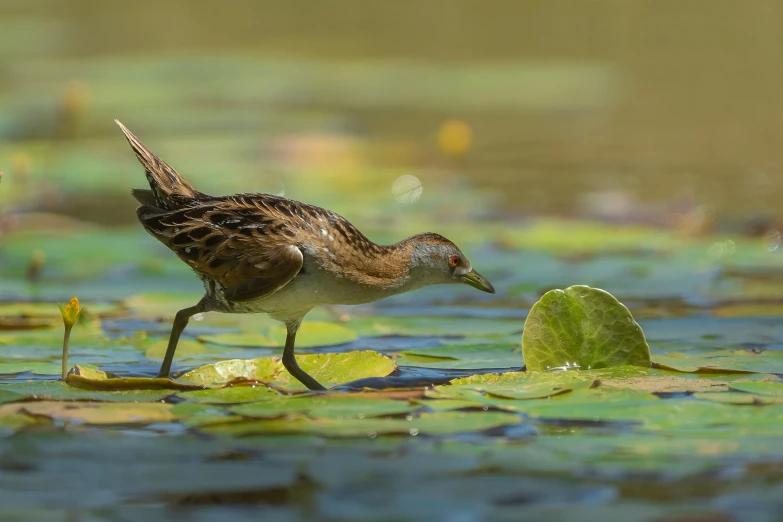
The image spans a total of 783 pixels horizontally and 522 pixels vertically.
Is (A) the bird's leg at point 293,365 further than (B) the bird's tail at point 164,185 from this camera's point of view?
No

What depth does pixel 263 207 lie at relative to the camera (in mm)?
7020

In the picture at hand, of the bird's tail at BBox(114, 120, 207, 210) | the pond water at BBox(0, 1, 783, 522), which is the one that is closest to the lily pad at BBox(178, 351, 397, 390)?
the pond water at BBox(0, 1, 783, 522)

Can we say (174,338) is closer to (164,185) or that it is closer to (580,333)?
(164,185)

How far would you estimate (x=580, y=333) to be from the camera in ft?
21.6

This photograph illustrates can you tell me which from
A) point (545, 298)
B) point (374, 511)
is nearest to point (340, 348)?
point (545, 298)

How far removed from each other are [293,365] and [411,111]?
14.8 m

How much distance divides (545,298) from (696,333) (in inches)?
75.2

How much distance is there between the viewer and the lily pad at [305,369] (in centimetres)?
652

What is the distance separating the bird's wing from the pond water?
51 cm

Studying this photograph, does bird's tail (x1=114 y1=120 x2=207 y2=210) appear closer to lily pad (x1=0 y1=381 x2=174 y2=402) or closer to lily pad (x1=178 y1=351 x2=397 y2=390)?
lily pad (x1=178 y1=351 x2=397 y2=390)

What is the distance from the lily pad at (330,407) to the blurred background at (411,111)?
4.49 metres

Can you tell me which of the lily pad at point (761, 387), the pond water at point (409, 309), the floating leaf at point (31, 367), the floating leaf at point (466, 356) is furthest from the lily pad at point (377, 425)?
the floating leaf at point (31, 367)

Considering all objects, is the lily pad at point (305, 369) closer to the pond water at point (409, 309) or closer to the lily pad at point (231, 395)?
the pond water at point (409, 309)

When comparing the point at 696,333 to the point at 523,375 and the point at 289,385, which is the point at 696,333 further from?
the point at 289,385
